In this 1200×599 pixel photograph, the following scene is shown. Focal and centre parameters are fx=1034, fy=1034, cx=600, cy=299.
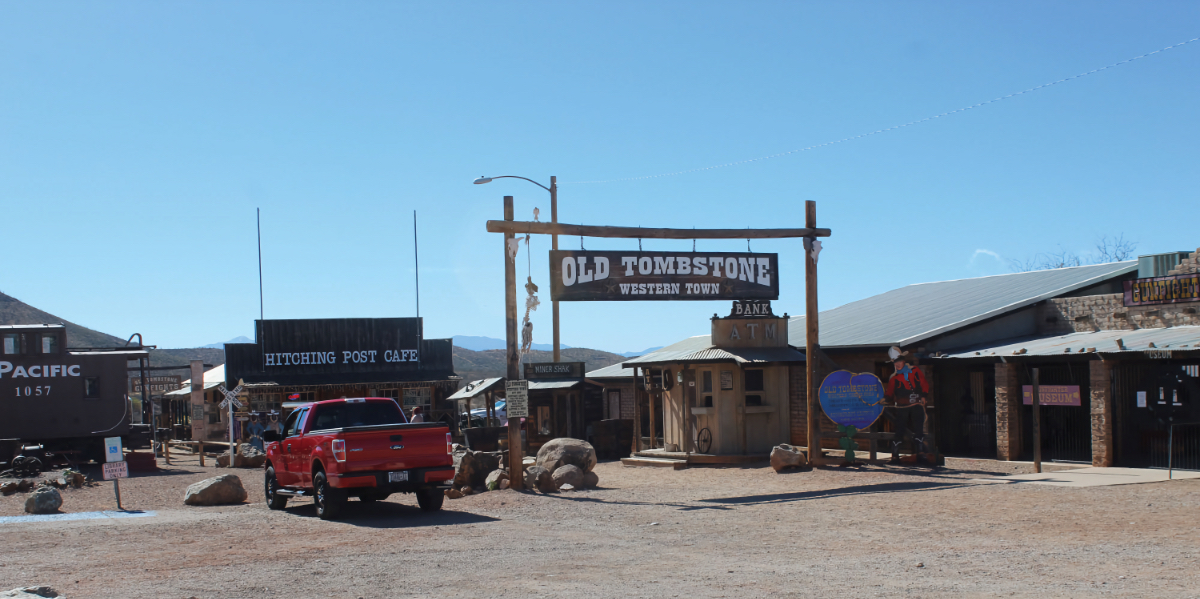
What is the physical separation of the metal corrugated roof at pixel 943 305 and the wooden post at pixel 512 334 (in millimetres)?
8224

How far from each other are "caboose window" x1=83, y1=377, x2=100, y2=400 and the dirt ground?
9704mm

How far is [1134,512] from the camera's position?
1236 centimetres

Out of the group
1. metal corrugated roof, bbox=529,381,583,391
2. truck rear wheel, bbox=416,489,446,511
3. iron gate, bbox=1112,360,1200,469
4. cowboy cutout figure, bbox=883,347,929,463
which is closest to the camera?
truck rear wheel, bbox=416,489,446,511

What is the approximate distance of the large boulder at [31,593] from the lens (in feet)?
25.3

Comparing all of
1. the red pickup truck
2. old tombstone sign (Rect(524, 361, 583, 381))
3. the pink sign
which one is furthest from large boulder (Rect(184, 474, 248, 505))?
the pink sign

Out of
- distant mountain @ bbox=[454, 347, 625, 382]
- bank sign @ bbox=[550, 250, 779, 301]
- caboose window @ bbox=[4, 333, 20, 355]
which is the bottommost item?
distant mountain @ bbox=[454, 347, 625, 382]

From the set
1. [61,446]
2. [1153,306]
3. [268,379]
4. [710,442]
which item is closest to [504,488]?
[710,442]

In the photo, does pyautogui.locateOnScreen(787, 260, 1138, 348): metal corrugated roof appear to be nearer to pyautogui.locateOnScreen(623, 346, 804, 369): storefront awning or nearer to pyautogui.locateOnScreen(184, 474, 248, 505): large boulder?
pyautogui.locateOnScreen(623, 346, 804, 369): storefront awning

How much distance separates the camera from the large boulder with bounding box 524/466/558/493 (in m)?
17.2

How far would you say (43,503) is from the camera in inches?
630

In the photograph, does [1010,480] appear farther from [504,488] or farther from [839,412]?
[504,488]

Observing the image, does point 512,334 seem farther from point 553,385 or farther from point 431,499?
point 553,385

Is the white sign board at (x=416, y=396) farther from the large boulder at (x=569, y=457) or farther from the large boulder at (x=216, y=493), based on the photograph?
the large boulder at (x=216, y=493)

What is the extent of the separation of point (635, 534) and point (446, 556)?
8.45 ft
